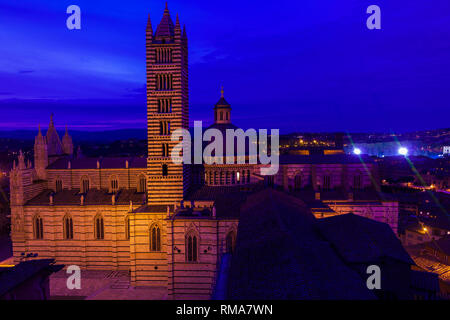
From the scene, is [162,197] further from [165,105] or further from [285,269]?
[285,269]

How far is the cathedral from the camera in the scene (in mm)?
25938

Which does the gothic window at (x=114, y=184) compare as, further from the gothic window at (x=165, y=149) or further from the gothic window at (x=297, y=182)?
the gothic window at (x=297, y=182)

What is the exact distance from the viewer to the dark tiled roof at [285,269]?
10.3 meters

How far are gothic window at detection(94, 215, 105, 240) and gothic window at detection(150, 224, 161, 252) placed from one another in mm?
7444

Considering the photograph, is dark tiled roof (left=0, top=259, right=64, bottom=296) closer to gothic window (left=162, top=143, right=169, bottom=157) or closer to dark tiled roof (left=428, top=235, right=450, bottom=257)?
gothic window (left=162, top=143, right=169, bottom=157)

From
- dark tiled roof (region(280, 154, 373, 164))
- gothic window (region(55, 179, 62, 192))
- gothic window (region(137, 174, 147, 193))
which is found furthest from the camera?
gothic window (region(55, 179, 62, 192))

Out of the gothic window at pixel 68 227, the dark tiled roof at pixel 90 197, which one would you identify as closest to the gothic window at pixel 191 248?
the dark tiled roof at pixel 90 197

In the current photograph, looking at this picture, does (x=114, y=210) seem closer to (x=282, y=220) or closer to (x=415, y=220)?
(x=282, y=220)

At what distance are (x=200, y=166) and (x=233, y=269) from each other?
744 inches

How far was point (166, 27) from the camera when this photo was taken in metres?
29.0

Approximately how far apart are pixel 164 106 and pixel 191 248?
13197 mm

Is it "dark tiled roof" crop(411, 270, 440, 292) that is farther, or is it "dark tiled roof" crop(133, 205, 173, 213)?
"dark tiled roof" crop(133, 205, 173, 213)

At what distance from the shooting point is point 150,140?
95.7ft

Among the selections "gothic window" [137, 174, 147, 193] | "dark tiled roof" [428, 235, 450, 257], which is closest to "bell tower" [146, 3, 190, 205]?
"gothic window" [137, 174, 147, 193]
